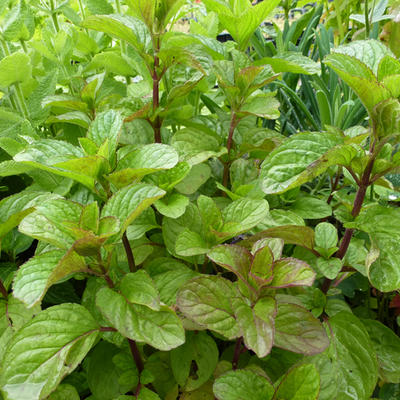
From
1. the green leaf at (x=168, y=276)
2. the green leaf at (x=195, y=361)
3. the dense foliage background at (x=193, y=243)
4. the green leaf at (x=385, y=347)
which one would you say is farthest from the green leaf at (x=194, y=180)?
the green leaf at (x=385, y=347)

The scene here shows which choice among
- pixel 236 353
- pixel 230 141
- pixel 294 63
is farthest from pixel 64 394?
pixel 294 63

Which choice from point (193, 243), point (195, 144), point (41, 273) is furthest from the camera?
point (195, 144)

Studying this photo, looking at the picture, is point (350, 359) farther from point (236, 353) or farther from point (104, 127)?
point (104, 127)

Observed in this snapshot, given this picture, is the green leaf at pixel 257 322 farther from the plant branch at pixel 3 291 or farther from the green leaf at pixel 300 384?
the plant branch at pixel 3 291

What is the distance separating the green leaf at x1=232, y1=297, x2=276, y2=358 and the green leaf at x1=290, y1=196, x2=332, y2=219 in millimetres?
226

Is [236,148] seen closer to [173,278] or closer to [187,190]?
[187,190]

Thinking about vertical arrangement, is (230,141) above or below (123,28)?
below

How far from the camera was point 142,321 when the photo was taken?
0.41 meters

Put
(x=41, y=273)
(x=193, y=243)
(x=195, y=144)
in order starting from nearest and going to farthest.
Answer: (x=41, y=273) < (x=193, y=243) < (x=195, y=144)

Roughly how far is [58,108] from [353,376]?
673mm

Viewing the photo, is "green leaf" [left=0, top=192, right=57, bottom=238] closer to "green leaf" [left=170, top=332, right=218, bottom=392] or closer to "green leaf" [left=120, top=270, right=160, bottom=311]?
"green leaf" [left=120, top=270, right=160, bottom=311]

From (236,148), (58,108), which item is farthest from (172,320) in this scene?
(58,108)

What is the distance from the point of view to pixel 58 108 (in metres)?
0.74

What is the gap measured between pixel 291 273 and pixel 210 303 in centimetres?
10
